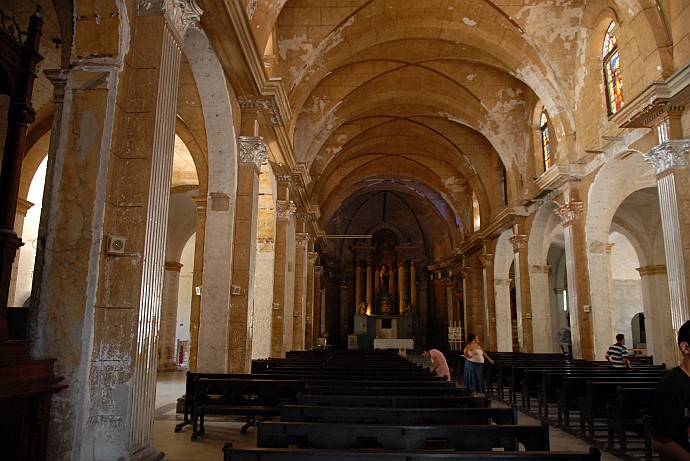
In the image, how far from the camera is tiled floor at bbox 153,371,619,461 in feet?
19.7

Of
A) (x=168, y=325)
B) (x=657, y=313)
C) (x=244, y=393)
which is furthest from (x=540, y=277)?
(x=244, y=393)

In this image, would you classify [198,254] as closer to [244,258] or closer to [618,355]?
[244,258]

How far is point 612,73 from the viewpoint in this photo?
1288 cm

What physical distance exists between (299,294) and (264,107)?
31.9 ft

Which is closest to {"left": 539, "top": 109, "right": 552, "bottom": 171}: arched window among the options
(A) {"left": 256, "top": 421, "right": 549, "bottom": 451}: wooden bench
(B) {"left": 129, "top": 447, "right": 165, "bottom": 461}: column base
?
(A) {"left": 256, "top": 421, "right": 549, "bottom": 451}: wooden bench

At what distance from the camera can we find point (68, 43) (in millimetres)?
5387

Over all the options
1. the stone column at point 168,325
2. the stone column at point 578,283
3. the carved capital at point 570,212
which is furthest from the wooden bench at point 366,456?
the stone column at point 168,325

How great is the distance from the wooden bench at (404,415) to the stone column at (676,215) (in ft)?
22.7

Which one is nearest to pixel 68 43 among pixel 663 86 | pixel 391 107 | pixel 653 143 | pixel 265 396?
pixel 265 396

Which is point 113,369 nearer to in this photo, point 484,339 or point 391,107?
point 391,107

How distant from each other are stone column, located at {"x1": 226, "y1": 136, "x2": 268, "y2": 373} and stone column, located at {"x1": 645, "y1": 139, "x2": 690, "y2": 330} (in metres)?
7.47

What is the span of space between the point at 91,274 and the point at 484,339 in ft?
68.4

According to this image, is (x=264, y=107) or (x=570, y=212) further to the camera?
(x=570, y=212)

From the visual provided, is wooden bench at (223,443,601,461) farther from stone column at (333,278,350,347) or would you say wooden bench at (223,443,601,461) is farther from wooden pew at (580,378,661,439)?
stone column at (333,278,350,347)
